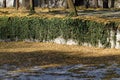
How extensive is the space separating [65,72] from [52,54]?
6.09 meters

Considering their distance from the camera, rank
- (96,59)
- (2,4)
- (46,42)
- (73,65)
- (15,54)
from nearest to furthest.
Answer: (73,65) → (96,59) → (15,54) → (46,42) → (2,4)

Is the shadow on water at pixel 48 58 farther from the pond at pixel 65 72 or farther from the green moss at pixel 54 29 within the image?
the green moss at pixel 54 29

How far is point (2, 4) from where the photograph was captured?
59312mm

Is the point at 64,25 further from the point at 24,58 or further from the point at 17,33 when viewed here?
the point at 24,58

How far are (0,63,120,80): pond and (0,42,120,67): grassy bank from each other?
1287mm

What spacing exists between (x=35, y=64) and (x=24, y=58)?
2172 mm

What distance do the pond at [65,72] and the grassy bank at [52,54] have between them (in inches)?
50.7

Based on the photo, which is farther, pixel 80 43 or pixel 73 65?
pixel 80 43

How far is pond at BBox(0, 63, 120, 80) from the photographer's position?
17.5 metres

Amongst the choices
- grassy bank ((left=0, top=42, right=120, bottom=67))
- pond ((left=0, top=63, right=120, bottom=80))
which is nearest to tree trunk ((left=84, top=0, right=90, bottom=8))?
grassy bank ((left=0, top=42, right=120, bottom=67))

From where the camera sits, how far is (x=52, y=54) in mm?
24828

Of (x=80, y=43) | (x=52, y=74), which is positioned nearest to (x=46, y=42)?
(x=80, y=43)

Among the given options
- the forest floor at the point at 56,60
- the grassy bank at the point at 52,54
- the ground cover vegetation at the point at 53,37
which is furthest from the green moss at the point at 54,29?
the grassy bank at the point at 52,54

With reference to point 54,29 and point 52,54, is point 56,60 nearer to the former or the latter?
point 52,54
